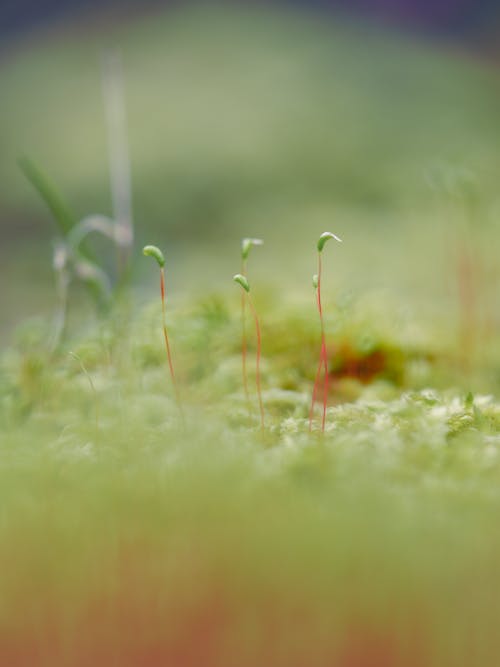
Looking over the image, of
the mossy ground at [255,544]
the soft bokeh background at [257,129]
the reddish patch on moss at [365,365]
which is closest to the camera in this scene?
the mossy ground at [255,544]

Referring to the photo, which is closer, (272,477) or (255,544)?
(255,544)

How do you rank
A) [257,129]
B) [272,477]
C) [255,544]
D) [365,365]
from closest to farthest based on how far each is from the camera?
1. [255,544]
2. [272,477]
3. [365,365]
4. [257,129]

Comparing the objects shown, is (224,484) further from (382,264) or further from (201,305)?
(382,264)

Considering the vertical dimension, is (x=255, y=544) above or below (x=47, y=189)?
below

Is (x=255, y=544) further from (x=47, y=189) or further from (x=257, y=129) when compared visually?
(x=257, y=129)

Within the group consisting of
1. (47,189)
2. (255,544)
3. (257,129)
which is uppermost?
(257,129)

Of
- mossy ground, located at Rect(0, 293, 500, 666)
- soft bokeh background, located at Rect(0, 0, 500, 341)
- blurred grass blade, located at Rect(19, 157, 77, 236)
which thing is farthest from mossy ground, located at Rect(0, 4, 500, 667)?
soft bokeh background, located at Rect(0, 0, 500, 341)

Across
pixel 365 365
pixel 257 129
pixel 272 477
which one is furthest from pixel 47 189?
pixel 257 129

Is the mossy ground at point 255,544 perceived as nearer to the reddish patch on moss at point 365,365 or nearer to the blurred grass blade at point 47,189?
the reddish patch on moss at point 365,365

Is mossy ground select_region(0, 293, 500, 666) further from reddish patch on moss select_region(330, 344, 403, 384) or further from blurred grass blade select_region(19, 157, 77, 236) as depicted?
blurred grass blade select_region(19, 157, 77, 236)

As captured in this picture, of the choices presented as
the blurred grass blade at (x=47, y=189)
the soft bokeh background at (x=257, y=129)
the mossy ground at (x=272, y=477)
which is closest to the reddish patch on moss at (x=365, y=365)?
the mossy ground at (x=272, y=477)
